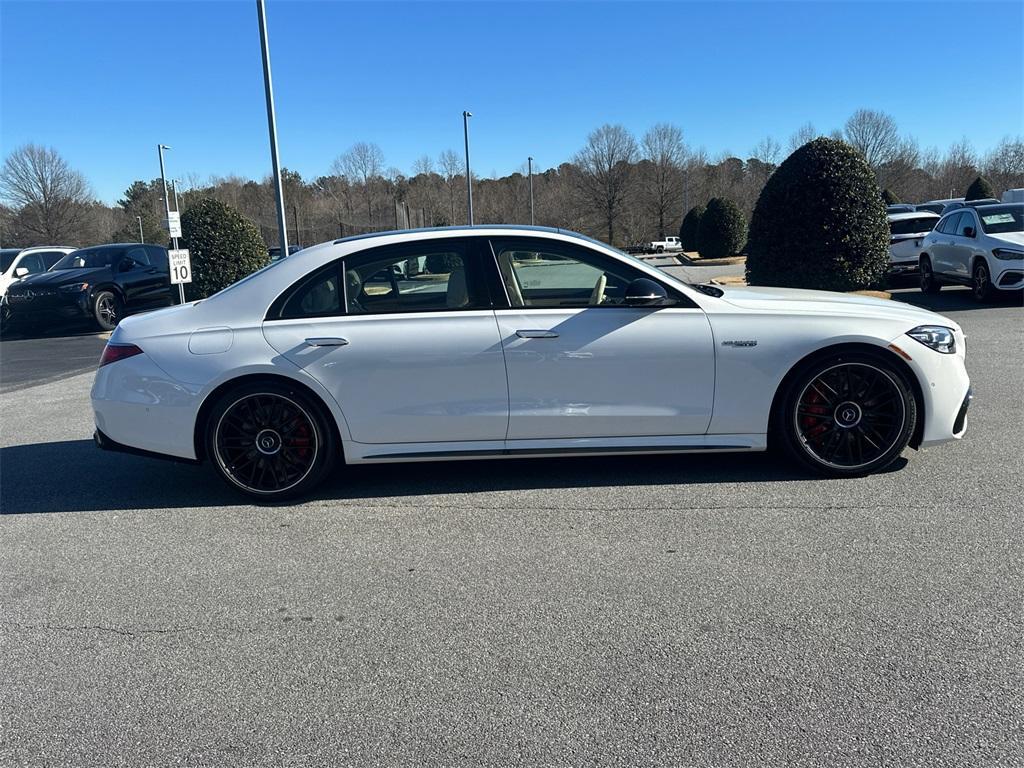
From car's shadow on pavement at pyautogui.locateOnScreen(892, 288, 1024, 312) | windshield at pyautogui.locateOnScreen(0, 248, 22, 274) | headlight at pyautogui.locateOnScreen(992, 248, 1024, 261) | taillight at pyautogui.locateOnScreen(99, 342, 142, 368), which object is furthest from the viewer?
windshield at pyautogui.locateOnScreen(0, 248, 22, 274)

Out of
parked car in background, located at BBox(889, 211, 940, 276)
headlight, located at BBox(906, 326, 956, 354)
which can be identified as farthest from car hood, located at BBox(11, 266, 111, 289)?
parked car in background, located at BBox(889, 211, 940, 276)

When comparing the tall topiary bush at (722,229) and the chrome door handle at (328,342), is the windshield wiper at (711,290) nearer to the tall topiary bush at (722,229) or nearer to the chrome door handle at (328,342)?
the chrome door handle at (328,342)

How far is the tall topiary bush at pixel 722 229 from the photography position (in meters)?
33.3

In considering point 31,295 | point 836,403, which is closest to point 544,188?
point 31,295

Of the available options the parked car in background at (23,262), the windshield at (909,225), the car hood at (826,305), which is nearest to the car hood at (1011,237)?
the windshield at (909,225)

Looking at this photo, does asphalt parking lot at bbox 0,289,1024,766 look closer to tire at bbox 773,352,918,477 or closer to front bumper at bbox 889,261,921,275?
tire at bbox 773,352,918,477

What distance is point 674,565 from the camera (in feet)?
11.9

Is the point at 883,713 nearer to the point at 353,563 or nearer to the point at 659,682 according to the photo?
the point at 659,682

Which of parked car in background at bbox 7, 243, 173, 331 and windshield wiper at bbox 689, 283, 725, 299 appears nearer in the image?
windshield wiper at bbox 689, 283, 725, 299

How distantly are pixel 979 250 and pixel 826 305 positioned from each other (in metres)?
10.5

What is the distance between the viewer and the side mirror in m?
4.50

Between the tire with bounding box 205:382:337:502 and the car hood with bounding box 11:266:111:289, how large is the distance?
1252 cm

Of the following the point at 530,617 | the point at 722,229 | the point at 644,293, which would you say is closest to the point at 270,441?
the point at 530,617

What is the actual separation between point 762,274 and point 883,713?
11.8 m
